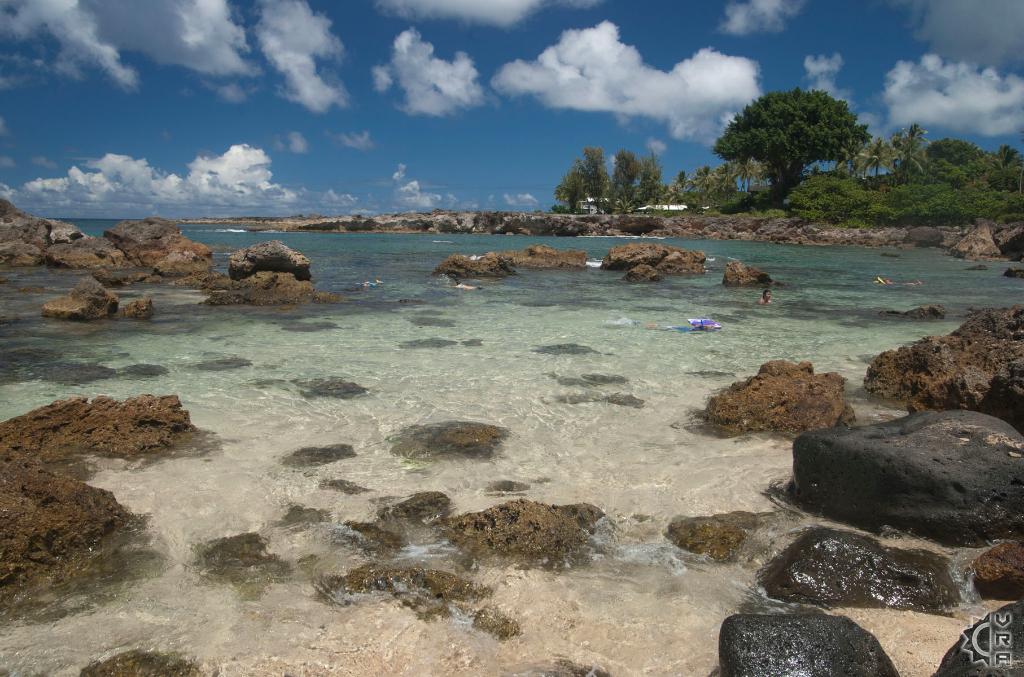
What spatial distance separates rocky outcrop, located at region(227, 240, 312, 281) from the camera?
20703 mm

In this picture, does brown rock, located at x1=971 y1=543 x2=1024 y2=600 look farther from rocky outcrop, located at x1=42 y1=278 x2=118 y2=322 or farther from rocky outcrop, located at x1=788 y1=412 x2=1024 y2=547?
rocky outcrop, located at x1=42 y1=278 x2=118 y2=322

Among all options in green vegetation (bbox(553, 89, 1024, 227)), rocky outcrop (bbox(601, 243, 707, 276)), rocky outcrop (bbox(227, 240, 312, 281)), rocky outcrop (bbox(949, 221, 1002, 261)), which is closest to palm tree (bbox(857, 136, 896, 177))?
green vegetation (bbox(553, 89, 1024, 227))

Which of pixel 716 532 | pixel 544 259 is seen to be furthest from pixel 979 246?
pixel 716 532

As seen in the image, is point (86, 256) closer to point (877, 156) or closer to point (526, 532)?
point (526, 532)

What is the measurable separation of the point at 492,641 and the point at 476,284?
21275 mm

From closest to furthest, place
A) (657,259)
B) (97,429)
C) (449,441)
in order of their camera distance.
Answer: (97,429), (449,441), (657,259)

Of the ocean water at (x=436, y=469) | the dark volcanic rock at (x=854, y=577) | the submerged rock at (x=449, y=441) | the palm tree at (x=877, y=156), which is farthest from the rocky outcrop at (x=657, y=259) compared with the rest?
the palm tree at (x=877, y=156)

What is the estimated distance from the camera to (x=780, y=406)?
786 centimetres

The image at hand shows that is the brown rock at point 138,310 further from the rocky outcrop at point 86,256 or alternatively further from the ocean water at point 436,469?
the rocky outcrop at point 86,256

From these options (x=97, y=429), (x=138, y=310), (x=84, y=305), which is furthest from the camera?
(x=138, y=310)

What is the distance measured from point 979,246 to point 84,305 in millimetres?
51176

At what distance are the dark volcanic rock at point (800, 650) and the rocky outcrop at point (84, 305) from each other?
1626 centimetres

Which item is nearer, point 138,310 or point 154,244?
point 138,310

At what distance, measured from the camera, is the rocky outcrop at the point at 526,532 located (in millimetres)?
4836
